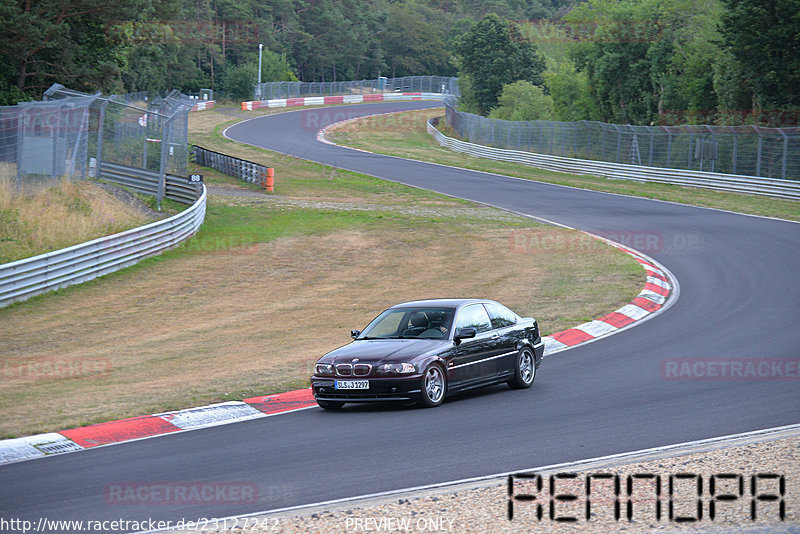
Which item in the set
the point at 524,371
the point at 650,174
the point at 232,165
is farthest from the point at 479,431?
the point at 232,165

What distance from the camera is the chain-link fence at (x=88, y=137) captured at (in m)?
23.2

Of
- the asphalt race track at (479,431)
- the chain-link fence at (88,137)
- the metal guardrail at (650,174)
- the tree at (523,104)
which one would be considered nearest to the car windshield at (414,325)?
the asphalt race track at (479,431)

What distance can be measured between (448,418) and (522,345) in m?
2.47

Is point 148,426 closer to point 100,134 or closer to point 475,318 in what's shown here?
point 475,318

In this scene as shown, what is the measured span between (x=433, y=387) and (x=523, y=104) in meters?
61.4

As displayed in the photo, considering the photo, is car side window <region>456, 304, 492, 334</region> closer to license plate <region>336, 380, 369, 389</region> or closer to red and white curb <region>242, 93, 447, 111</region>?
license plate <region>336, 380, 369, 389</region>

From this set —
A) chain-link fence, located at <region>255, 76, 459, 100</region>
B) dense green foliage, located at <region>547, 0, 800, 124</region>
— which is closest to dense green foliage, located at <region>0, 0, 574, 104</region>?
chain-link fence, located at <region>255, 76, 459, 100</region>

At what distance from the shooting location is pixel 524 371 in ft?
41.0

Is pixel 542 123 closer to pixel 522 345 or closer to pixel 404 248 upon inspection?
pixel 404 248

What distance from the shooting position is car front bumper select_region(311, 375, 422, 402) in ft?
35.8

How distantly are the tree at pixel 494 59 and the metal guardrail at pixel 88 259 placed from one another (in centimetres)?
5269

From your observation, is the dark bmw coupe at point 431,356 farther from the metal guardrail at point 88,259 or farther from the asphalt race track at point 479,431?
the metal guardrail at point 88,259

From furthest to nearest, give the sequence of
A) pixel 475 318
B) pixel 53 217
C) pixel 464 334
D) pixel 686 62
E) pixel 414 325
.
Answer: pixel 686 62
pixel 53 217
pixel 475 318
pixel 414 325
pixel 464 334

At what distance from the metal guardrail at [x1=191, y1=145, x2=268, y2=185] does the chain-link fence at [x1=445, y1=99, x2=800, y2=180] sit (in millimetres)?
18336
